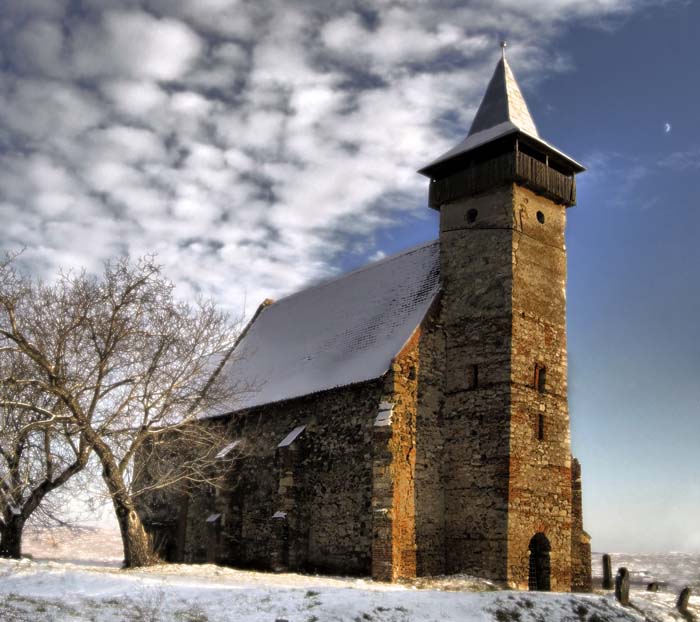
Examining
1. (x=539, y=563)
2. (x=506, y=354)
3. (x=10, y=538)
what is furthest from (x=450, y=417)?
(x=10, y=538)

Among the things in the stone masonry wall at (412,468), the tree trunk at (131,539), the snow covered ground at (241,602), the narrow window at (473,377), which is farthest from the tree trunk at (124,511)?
the narrow window at (473,377)

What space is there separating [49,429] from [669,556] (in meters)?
96.6

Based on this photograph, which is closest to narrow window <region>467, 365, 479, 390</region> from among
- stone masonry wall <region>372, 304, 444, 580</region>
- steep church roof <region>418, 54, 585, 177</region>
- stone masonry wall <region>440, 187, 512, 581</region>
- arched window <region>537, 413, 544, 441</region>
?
stone masonry wall <region>440, 187, 512, 581</region>

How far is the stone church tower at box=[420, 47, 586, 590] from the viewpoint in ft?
66.7

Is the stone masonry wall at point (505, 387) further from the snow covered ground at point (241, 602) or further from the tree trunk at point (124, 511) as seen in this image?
the tree trunk at point (124, 511)

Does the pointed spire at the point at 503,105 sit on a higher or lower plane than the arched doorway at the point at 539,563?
higher

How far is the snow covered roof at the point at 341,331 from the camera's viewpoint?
2316 centimetres

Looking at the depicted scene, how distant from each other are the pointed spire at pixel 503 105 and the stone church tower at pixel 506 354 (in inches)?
6.3

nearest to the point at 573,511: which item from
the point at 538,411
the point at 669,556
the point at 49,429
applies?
the point at 538,411

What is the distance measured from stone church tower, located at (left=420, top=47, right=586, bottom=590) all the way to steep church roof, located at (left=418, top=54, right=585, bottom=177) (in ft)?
0.24

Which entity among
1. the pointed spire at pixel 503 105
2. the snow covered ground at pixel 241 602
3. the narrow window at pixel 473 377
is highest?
the pointed spire at pixel 503 105

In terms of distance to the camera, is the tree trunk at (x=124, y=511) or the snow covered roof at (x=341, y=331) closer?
the tree trunk at (x=124, y=511)

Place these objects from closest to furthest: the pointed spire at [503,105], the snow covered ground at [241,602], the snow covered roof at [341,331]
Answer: the snow covered ground at [241,602] → the snow covered roof at [341,331] → the pointed spire at [503,105]

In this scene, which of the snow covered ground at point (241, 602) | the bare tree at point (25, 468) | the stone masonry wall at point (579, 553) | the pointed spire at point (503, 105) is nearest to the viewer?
the snow covered ground at point (241, 602)
